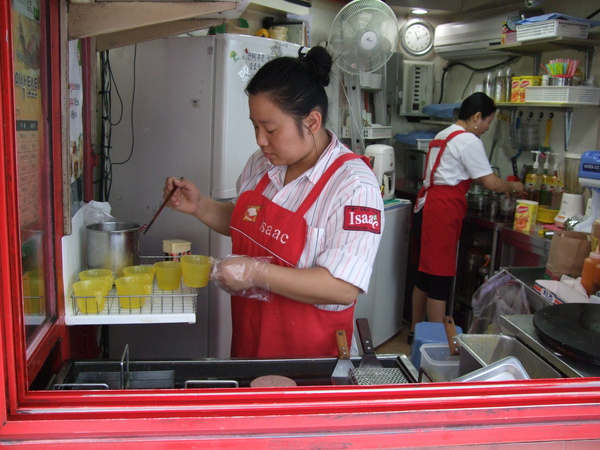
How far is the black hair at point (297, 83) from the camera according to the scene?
1.68 metres

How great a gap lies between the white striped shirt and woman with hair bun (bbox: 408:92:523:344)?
2106mm

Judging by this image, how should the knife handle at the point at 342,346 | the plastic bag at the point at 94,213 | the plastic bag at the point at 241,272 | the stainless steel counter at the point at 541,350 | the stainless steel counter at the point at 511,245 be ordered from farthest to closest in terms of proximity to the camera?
the stainless steel counter at the point at 511,245
the plastic bag at the point at 94,213
the plastic bag at the point at 241,272
the knife handle at the point at 342,346
the stainless steel counter at the point at 541,350

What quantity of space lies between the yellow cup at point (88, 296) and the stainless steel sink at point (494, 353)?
101cm

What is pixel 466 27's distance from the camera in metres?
4.59

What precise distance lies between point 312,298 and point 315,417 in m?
0.74

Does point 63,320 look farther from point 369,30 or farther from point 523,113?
point 523,113

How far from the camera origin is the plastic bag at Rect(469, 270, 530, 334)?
2551 millimetres

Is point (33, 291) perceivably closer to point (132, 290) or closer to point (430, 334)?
point (132, 290)

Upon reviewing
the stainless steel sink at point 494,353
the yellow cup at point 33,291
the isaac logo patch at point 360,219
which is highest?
the isaac logo patch at point 360,219

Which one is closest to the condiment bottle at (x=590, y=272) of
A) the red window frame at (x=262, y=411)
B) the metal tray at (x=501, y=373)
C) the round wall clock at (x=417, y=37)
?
the metal tray at (x=501, y=373)

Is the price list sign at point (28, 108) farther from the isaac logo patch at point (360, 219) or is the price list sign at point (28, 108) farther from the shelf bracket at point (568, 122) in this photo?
the shelf bracket at point (568, 122)

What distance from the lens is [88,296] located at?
1.58 metres

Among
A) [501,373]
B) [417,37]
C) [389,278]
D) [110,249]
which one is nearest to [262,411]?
[501,373]

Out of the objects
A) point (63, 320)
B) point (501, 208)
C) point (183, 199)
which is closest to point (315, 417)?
point (63, 320)
